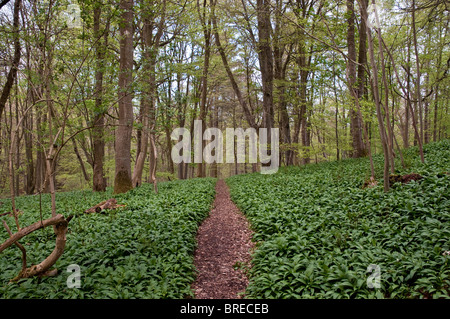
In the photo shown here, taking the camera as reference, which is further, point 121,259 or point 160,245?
point 160,245

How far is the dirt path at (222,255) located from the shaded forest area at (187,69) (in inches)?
114

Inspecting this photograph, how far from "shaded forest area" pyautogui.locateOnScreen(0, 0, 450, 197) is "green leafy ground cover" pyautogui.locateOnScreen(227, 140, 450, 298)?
1.12m

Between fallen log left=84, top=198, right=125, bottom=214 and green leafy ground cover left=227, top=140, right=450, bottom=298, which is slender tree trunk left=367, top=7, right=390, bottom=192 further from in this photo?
fallen log left=84, top=198, right=125, bottom=214

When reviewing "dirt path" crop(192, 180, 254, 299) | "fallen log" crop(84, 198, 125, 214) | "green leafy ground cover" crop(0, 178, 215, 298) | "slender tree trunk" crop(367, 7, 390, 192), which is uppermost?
"slender tree trunk" crop(367, 7, 390, 192)

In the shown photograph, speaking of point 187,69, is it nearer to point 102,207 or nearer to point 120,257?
point 102,207

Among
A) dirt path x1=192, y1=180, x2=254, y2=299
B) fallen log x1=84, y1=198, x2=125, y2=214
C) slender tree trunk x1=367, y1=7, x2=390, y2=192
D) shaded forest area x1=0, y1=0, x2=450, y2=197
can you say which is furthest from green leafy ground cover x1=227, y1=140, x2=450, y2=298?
fallen log x1=84, y1=198, x2=125, y2=214

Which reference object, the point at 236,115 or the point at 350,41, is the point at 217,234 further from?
the point at 236,115

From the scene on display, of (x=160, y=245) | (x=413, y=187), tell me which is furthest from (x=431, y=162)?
(x=160, y=245)

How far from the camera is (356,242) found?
13.3 feet

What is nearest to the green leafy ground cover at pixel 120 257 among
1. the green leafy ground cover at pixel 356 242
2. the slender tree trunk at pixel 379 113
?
the green leafy ground cover at pixel 356 242

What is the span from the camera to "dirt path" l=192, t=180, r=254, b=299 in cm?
385

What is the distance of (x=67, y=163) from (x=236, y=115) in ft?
57.8
